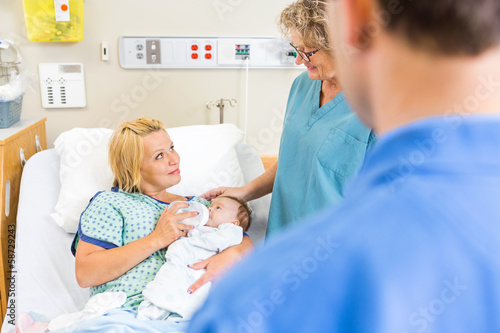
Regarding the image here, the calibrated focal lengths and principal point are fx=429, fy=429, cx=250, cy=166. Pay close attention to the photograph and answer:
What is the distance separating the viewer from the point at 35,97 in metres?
2.29

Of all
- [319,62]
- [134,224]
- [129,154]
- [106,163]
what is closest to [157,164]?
[129,154]

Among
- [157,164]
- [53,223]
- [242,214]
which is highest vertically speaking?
[157,164]

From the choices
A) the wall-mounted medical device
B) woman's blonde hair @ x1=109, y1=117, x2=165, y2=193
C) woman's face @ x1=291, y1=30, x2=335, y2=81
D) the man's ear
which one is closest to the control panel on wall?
the wall-mounted medical device

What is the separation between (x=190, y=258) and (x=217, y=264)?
0.09 meters

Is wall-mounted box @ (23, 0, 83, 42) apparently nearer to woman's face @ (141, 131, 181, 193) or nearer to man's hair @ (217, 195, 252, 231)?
woman's face @ (141, 131, 181, 193)

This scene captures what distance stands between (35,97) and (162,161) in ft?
3.58

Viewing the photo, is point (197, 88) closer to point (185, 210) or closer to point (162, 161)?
point (162, 161)

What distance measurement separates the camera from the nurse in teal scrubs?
124cm

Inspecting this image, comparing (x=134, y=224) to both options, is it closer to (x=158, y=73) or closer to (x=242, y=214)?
(x=242, y=214)

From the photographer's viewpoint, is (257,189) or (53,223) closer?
(257,189)

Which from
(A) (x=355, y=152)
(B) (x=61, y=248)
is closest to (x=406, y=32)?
(A) (x=355, y=152)

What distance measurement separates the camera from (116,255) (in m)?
1.41

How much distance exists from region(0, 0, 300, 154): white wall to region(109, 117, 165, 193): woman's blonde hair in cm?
77

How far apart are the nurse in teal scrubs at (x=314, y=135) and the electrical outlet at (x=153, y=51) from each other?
1078 millimetres
